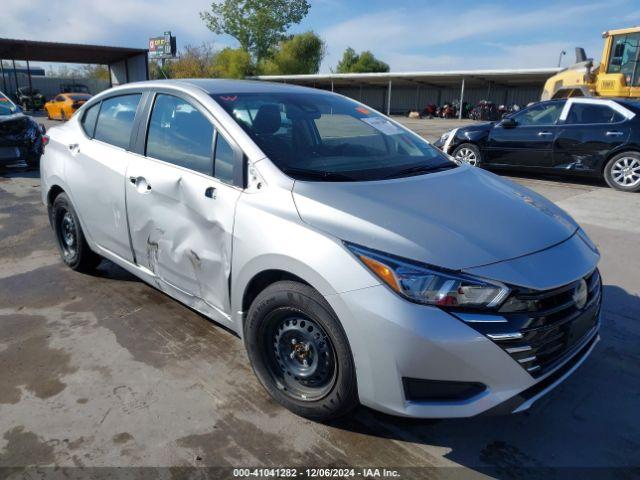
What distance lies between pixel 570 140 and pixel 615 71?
6637mm

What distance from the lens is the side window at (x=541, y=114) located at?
29.5 ft

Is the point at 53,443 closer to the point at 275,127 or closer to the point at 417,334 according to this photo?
the point at 417,334

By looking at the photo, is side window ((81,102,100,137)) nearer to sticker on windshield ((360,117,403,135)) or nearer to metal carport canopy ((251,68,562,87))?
sticker on windshield ((360,117,403,135))

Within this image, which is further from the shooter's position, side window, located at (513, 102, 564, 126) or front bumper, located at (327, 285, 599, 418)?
side window, located at (513, 102, 564, 126)

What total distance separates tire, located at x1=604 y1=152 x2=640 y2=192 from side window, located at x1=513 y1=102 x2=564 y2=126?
127cm

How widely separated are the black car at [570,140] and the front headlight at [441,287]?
6.71 meters

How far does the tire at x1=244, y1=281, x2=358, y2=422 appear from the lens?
220 centimetres

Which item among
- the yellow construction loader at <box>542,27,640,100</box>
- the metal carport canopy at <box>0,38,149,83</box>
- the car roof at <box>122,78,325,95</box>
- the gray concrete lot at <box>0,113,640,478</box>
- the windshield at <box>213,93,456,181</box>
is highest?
the metal carport canopy at <box>0,38,149,83</box>

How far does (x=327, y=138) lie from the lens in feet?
10.6

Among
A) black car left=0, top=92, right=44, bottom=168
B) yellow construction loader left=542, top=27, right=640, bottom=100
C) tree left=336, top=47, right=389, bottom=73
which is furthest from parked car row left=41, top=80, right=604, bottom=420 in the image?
tree left=336, top=47, right=389, bottom=73

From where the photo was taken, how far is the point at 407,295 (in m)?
2.00

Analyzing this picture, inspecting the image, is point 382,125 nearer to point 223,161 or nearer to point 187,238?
point 223,161

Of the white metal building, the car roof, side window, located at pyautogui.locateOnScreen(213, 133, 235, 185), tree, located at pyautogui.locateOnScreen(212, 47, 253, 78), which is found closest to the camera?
side window, located at pyautogui.locateOnScreen(213, 133, 235, 185)

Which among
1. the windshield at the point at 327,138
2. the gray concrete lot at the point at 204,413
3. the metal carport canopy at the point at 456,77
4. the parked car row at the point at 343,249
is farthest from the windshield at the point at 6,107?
the metal carport canopy at the point at 456,77
